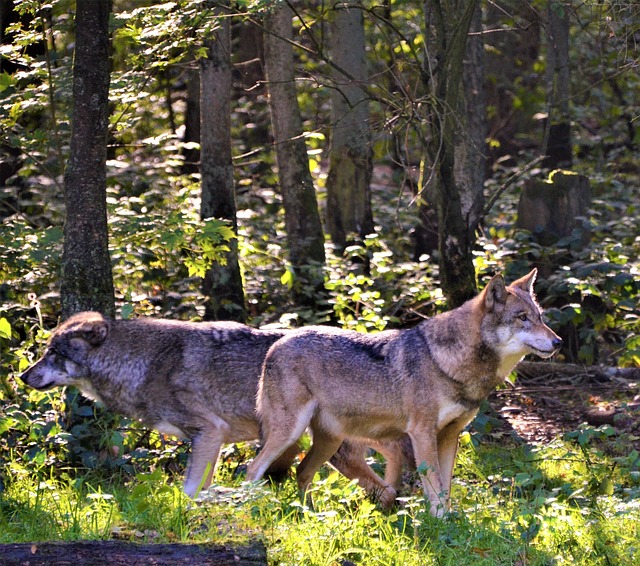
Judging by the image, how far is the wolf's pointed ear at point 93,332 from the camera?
822 cm

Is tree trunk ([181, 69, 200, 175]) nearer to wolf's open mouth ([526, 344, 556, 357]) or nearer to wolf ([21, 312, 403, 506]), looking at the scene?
wolf ([21, 312, 403, 506])

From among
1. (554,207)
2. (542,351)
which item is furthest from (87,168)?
(554,207)

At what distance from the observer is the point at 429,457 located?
7504 mm

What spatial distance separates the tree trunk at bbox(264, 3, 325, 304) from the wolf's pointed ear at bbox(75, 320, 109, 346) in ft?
14.2

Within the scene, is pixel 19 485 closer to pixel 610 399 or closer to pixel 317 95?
pixel 610 399

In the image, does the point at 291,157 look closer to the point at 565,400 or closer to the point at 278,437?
the point at 565,400

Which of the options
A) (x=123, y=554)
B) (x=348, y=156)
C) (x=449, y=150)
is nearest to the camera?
(x=123, y=554)

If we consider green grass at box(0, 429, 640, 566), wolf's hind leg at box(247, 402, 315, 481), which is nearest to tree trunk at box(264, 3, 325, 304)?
wolf's hind leg at box(247, 402, 315, 481)

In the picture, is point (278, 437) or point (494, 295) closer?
point (278, 437)

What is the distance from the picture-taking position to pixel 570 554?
20.3 ft

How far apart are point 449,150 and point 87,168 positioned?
3918mm

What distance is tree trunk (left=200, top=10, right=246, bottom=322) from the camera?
11.4 m

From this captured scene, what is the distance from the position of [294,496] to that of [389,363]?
4.36 feet

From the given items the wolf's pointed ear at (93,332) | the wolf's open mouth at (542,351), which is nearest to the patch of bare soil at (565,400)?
the wolf's open mouth at (542,351)
